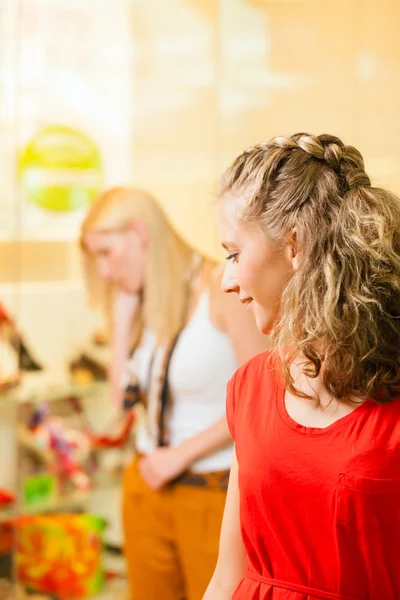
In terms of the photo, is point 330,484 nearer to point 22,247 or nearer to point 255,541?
point 255,541

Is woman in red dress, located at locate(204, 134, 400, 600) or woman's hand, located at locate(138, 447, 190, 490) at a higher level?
woman in red dress, located at locate(204, 134, 400, 600)

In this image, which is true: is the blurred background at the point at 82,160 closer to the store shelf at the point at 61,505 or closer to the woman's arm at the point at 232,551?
the store shelf at the point at 61,505

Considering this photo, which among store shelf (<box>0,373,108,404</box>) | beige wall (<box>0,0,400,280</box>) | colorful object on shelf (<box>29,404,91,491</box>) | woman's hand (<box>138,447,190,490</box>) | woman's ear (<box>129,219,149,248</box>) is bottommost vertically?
colorful object on shelf (<box>29,404,91,491</box>)

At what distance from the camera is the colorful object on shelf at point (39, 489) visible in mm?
3562

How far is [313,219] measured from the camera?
1.16m

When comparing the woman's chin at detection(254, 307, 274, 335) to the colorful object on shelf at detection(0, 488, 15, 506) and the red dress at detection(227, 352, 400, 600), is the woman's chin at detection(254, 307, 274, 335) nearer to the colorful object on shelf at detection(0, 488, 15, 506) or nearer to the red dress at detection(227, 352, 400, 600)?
the red dress at detection(227, 352, 400, 600)

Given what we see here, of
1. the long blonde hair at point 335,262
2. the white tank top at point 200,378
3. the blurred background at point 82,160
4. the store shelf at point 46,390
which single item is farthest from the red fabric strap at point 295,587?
the store shelf at point 46,390

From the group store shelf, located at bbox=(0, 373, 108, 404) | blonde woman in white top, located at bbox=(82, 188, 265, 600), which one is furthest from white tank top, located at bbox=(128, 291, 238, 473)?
store shelf, located at bbox=(0, 373, 108, 404)

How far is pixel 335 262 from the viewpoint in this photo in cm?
113

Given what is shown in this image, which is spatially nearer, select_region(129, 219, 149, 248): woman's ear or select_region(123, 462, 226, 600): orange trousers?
select_region(123, 462, 226, 600): orange trousers

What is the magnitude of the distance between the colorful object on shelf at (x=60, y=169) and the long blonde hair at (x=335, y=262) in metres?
2.47

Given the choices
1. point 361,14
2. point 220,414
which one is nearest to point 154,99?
point 361,14

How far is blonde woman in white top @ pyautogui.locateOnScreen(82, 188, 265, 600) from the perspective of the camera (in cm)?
211

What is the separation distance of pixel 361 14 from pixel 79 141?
4.52ft
